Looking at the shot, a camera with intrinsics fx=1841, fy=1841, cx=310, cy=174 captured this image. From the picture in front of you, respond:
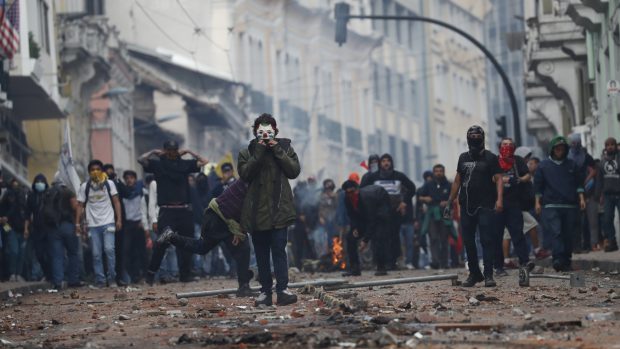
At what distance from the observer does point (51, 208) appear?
24.8 m

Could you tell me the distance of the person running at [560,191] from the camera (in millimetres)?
21078

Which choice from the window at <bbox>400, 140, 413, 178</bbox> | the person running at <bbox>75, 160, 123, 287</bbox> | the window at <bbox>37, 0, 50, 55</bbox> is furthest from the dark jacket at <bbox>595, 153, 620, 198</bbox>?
the window at <bbox>400, 140, 413, 178</bbox>

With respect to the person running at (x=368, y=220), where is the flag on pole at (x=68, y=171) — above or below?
above

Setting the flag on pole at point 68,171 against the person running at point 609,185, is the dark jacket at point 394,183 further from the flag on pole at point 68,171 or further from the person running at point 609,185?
the flag on pole at point 68,171

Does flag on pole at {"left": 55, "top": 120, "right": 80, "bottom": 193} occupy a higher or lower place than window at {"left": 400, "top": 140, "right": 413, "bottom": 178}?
lower

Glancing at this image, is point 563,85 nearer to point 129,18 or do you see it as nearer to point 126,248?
point 126,248

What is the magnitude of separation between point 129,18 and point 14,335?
1996 inches

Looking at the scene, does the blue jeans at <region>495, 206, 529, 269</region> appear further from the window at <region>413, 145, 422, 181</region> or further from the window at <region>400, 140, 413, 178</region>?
the window at <region>413, 145, 422, 181</region>

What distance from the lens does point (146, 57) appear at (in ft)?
190

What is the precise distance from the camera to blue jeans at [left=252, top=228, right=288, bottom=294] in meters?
15.0

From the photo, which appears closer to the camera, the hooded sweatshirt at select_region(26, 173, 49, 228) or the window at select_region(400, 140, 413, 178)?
the hooded sweatshirt at select_region(26, 173, 49, 228)

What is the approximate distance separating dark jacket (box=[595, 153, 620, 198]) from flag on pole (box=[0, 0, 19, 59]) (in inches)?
410

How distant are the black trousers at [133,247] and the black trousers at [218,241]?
834 cm

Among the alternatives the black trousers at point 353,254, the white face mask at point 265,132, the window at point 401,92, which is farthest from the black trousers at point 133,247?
the window at point 401,92
